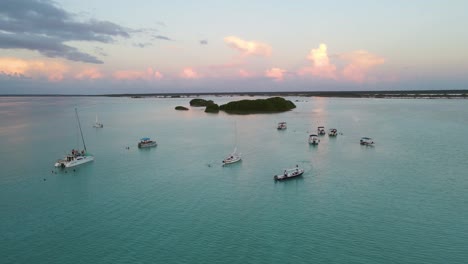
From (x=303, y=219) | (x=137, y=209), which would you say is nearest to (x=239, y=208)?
(x=303, y=219)

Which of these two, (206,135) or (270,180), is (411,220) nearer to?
(270,180)

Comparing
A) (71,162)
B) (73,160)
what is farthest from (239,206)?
(73,160)

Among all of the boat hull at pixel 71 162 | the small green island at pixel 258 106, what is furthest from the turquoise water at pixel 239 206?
the small green island at pixel 258 106

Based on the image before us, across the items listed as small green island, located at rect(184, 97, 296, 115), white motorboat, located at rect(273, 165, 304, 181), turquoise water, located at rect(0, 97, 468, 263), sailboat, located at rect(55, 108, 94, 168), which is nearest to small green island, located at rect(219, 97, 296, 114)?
small green island, located at rect(184, 97, 296, 115)

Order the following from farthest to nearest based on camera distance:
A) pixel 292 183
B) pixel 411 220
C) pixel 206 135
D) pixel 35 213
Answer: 1. pixel 206 135
2. pixel 292 183
3. pixel 35 213
4. pixel 411 220

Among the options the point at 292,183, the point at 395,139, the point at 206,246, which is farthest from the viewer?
the point at 395,139

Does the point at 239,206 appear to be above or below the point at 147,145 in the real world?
below

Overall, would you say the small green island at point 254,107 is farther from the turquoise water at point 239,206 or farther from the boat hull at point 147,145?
the turquoise water at point 239,206

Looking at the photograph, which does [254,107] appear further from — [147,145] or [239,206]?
[239,206]
